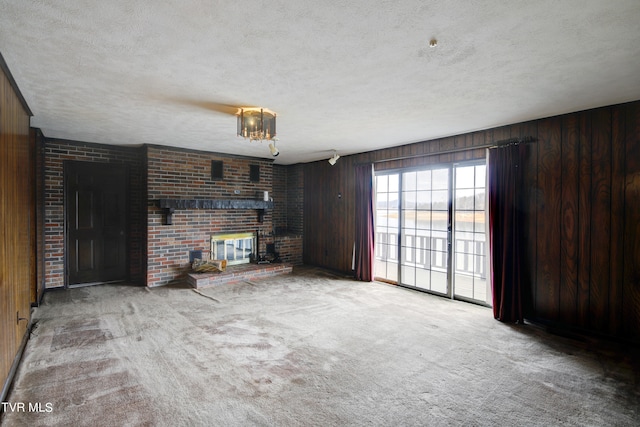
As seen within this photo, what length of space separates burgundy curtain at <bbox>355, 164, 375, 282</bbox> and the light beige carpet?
4.75 feet

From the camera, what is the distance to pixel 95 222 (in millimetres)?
5121

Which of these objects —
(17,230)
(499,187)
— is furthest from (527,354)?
(17,230)

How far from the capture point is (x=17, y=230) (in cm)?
272

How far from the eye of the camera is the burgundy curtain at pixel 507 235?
364 centimetres

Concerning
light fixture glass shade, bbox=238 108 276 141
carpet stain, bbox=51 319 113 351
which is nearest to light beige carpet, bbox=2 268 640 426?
carpet stain, bbox=51 319 113 351

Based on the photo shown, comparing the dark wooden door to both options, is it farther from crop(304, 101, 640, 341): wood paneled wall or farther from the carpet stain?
crop(304, 101, 640, 341): wood paneled wall

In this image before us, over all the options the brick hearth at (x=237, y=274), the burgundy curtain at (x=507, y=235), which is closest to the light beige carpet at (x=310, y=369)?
the burgundy curtain at (x=507, y=235)

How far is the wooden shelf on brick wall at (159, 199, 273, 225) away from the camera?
5176 millimetres

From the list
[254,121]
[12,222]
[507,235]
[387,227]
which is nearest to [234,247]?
[387,227]

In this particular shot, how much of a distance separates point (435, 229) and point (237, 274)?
11.3ft

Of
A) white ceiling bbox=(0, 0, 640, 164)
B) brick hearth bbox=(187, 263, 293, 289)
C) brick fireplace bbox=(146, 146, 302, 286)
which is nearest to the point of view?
white ceiling bbox=(0, 0, 640, 164)

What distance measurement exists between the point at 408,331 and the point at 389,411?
1.39 meters

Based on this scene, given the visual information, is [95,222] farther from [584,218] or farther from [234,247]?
[584,218]

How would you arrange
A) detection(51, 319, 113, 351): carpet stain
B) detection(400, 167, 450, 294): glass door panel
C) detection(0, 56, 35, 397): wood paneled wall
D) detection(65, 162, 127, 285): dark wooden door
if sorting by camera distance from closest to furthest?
detection(0, 56, 35, 397): wood paneled wall → detection(51, 319, 113, 351): carpet stain → detection(400, 167, 450, 294): glass door panel → detection(65, 162, 127, 285): dark wooden door
